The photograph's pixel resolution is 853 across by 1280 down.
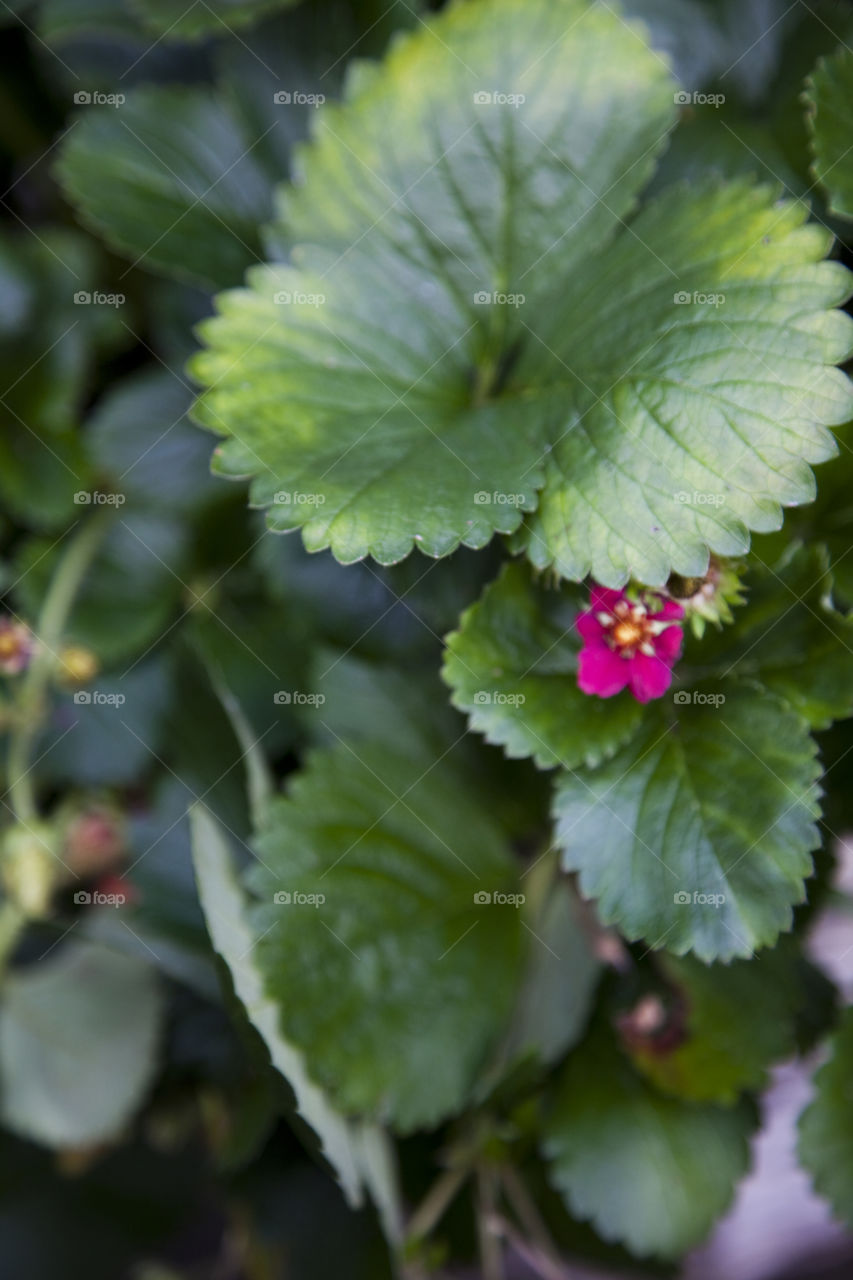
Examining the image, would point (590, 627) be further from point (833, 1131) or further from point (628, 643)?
point (833, 1131)

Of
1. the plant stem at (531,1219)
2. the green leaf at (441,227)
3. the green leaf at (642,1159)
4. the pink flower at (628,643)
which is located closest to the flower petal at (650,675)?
the pink flower at (628,643)

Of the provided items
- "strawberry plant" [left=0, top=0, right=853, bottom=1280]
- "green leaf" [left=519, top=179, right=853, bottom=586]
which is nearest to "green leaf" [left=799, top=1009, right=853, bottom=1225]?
"strawberry plant" [left=0, top=0, right=853, bottom=1280]

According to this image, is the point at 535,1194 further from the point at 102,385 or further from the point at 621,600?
the point at 102,385

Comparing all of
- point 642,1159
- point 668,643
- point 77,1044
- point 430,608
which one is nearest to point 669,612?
point 668,643

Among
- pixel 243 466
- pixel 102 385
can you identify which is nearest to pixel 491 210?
pixel 243 466

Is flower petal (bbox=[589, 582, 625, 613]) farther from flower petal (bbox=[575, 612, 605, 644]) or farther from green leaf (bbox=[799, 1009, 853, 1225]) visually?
green leaf (bbox=[799, 1009, 853, 1225])

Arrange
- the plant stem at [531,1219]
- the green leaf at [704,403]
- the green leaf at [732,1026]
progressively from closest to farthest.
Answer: the green leaf at [704,403] → the green leaf at [732,1026] → the plant stem at [531,1219]

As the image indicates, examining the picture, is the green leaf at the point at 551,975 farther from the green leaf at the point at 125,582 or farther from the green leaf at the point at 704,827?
the green leaf at the point at 125,582
